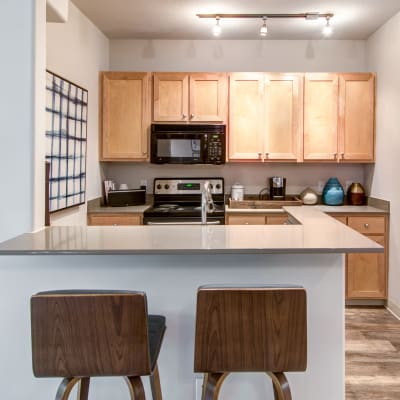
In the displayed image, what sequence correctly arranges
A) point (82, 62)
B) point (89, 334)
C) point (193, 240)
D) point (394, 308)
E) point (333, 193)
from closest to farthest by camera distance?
point (89, 334)
point (193, 240)
point (82, 62)
point (394, 308)
point (333, 193)

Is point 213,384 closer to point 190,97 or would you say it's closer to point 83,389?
point 83,389

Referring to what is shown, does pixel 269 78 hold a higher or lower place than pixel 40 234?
higher

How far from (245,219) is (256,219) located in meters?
0.10

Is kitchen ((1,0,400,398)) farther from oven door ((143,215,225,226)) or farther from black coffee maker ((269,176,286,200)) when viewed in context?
oven door ((143,215,225,226))

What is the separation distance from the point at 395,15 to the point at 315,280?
9.48 ft

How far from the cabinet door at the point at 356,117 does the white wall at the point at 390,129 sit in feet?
0.24

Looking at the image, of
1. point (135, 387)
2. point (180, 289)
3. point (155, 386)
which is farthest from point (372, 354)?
point (135, 387)

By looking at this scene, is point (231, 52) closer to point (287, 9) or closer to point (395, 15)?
point (287, 9)

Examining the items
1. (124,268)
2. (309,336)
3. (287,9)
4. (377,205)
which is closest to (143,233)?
(124,268)

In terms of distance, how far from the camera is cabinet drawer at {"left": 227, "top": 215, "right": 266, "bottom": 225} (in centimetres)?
419

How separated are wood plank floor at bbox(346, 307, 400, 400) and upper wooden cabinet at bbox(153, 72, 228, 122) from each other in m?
2.23

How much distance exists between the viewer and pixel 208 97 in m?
4.39

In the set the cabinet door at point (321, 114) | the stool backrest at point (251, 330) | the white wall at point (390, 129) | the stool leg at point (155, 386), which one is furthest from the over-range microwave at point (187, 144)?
the stool backrest at point (251, 330)

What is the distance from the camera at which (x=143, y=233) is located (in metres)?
2.19
